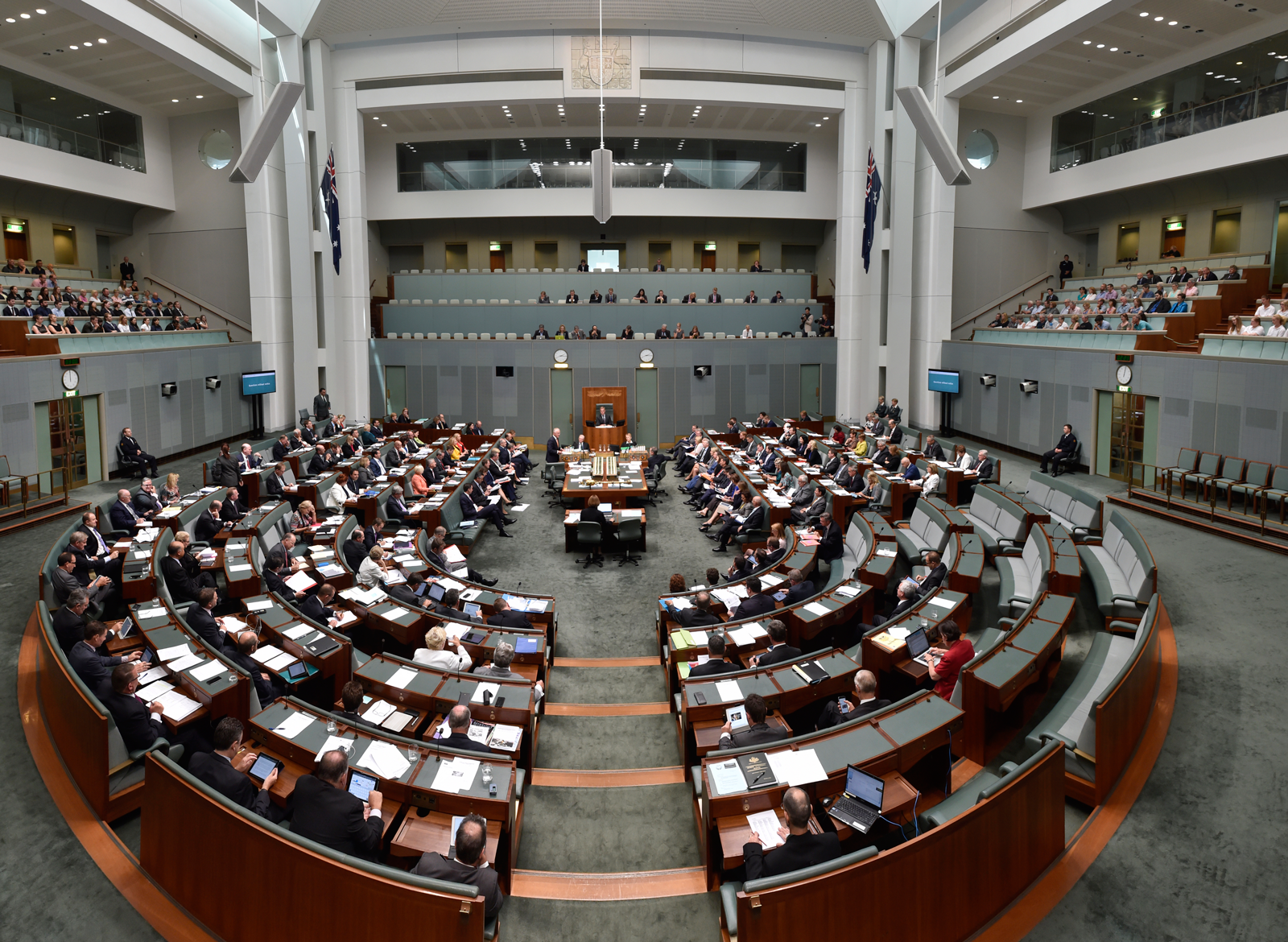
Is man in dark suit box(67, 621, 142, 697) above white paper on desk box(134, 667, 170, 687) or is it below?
above

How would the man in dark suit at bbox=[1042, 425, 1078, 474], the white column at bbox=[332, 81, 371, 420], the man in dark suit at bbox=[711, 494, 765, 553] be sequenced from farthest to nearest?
the white column at bbox=[332, 81, 371, 420], the man in dark suit at bbox=[1042, 425, 1078, 474], the man in dark suit at bbox=[711, 494, 765, 553]

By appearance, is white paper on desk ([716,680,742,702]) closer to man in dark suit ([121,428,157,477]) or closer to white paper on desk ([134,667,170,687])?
white paper on desk ([134,667,170,687])

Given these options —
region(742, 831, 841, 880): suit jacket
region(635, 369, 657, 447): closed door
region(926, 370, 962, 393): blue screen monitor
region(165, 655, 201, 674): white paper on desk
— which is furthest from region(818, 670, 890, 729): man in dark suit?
region(635, 369, 657, 447): closed door

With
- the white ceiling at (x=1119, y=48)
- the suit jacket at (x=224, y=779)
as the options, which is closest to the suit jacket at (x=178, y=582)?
the suit jacket at (x=224, y=779)

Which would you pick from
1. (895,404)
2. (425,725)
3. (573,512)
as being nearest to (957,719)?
(425,725)

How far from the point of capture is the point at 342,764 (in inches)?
185

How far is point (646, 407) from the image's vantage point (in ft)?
82.3

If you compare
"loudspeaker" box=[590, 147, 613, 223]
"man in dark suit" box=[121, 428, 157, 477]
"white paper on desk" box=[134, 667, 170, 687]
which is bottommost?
"white paper on desk" box=[134, 667, 170, 687]

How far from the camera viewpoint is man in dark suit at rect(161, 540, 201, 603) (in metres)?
8.78

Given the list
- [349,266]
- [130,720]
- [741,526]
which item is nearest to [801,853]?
[130,720]

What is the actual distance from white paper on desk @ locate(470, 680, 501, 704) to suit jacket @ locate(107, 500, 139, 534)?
7226 millimetres

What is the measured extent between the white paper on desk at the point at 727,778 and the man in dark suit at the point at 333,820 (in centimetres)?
215

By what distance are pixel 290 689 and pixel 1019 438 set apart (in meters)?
17.4

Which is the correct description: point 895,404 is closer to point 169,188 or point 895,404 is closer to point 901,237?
point 901,237
